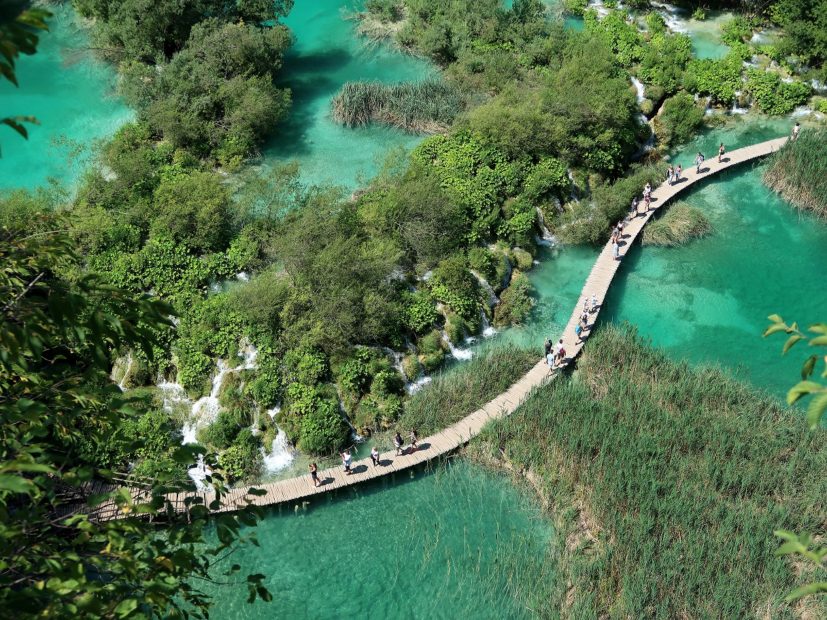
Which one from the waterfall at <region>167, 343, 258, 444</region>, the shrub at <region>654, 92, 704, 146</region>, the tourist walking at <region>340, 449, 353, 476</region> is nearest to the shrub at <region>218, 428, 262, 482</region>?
the waterfall at <region>167, 343, 258, 444</region>

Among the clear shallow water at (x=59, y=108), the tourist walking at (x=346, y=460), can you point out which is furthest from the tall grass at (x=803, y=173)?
the clear shallow water at (x=59, y=108)

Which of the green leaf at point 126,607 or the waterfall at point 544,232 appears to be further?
the waterfall at point 544,232

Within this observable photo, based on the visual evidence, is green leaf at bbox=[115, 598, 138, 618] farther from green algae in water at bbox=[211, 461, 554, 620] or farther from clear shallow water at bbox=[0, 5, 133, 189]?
clear shallow water at bbox=[0, 5, 133, 189]

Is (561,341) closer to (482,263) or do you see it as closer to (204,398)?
(482,263)

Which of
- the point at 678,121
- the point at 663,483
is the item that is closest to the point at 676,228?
the point at 678,121

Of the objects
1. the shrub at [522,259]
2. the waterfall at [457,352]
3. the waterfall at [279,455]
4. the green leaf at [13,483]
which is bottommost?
the waterfall at [279,455]

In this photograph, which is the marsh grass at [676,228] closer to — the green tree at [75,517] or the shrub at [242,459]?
the shrub at [242,459]

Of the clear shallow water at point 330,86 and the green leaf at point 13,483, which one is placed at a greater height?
the green leaf at point 13,483

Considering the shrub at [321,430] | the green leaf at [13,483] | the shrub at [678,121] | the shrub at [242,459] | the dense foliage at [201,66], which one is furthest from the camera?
the shrub at [678,121]
